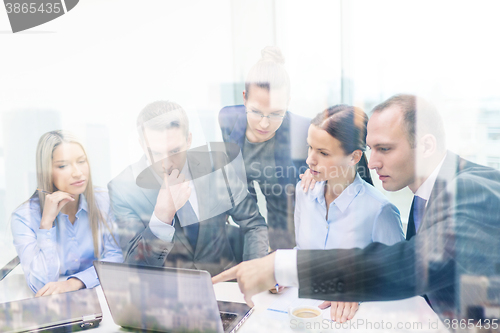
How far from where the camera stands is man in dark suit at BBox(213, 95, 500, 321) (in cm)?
98

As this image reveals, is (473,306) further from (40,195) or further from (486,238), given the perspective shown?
(40,195)

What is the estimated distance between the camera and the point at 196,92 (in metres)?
1.23

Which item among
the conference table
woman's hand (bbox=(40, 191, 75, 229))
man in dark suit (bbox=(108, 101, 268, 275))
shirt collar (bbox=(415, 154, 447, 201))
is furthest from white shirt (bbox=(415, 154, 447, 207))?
woman's hand (bbox=(40, 191, 75, 229))

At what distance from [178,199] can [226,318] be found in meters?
0.44

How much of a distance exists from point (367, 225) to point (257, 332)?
47 cm

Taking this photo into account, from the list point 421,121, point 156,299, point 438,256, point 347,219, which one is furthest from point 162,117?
point 438,256

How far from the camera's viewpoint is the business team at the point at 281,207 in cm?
102

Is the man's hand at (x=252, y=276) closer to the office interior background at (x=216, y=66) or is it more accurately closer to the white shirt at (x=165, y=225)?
the white shirt at (x=165, y=225)

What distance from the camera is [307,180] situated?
1.15m

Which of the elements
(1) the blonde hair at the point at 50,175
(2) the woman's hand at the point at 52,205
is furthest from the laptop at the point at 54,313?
(2) the woman's hand at the point at 52,205

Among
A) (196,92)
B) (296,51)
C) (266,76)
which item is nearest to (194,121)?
(196,92)

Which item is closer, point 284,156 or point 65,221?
point 284,156

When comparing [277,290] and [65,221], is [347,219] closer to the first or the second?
[277,290]
